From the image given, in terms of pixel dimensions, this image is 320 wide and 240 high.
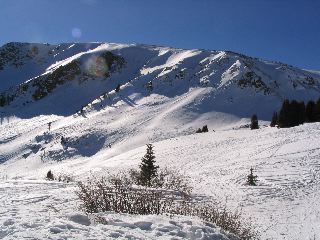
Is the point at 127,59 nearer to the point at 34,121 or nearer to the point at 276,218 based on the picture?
the point at 34,121

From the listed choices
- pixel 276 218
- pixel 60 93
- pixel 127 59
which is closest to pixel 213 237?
pixel 276 218

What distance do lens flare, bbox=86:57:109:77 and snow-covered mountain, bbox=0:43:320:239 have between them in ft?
1.69

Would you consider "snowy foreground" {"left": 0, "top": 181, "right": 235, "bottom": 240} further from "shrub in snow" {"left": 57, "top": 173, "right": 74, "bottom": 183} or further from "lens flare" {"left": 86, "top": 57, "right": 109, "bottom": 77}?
"lens flare" {"left": 86, "top": 57, "right": 109, "bottom": 77}

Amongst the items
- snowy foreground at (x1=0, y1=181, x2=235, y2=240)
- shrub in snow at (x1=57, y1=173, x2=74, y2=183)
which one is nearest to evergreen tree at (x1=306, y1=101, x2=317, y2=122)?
shrub in snow at (x1=57, y1=173, x2=74, y2=183)

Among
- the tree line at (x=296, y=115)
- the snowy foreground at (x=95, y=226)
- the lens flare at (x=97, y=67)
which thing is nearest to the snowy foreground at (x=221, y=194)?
the snowy foreground at (x=95, y=226)

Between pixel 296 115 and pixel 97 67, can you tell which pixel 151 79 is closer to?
pixel 97 67

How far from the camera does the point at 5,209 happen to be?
30.8 feet

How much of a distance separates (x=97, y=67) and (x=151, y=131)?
69974 mm

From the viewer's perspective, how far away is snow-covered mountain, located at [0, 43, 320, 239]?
12719mm

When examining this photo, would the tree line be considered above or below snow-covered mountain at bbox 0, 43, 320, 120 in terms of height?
below

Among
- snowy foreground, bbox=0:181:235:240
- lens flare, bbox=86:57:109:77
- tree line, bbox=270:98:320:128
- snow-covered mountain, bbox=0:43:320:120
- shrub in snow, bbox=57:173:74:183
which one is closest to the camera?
snowy foreground, bbox=0:181:235:240

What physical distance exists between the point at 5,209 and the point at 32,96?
126 metres

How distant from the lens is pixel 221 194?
1812cm

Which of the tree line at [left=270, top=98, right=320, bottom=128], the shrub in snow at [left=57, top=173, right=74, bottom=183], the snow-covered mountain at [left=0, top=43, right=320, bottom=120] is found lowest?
the shrub in snow at [left=57, top=173, right=74, bottom=183]
